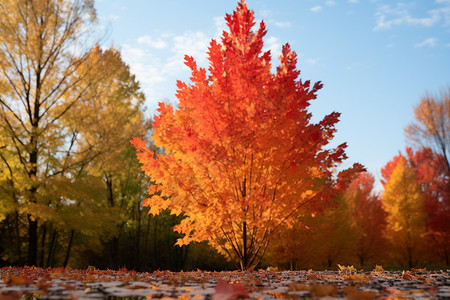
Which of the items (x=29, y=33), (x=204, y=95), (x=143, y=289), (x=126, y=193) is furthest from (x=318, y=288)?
(x=126, y=193)

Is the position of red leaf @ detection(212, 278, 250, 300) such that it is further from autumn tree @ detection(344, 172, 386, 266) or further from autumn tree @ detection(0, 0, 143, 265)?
autumn tree @ detection(344, 172, 386, 266)

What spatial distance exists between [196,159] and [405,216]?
20779 mm

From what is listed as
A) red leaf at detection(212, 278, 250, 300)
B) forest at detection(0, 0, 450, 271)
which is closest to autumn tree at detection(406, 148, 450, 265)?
forest at detection(0, 0, 450, 271)

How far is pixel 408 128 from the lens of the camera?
21547mm

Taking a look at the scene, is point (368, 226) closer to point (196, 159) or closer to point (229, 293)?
point (196, 159)

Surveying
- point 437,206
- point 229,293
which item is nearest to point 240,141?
point 229,293

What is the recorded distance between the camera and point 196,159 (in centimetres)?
589

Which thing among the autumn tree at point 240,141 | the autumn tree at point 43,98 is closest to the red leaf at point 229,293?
the autumn tree at point 240,141

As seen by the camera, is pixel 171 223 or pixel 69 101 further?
pixel 171 223

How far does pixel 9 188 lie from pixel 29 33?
491cm

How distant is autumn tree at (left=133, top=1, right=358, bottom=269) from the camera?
19.0 ft

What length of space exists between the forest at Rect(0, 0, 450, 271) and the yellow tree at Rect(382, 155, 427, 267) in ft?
0.25

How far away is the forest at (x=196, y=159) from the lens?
5.91 metres

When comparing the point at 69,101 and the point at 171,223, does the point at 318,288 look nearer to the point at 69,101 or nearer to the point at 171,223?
the point at 69,101
